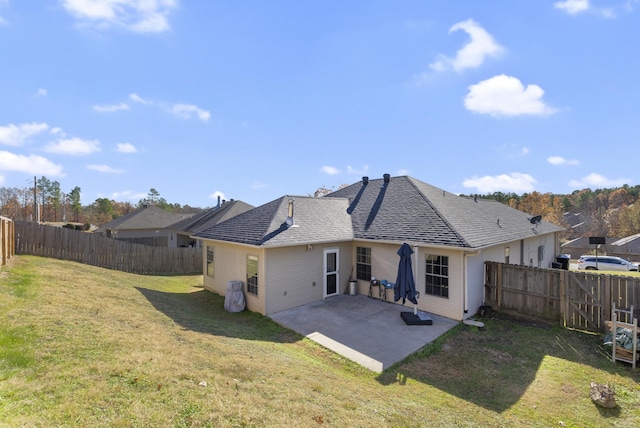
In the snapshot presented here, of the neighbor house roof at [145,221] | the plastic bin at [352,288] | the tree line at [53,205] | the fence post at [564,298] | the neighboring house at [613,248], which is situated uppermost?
the tree line at [53,205]

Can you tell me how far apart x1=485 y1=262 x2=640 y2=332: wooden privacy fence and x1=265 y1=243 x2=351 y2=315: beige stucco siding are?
624 centimetres

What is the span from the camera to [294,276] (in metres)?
11.3

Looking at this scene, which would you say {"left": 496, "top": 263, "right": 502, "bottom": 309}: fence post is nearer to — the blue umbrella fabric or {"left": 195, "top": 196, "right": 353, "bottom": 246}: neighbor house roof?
the blue umbrella fabric

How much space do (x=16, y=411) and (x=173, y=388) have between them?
1.62m

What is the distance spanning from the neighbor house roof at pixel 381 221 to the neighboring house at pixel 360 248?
0.16 feet

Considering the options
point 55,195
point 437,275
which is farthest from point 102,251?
point 55,195

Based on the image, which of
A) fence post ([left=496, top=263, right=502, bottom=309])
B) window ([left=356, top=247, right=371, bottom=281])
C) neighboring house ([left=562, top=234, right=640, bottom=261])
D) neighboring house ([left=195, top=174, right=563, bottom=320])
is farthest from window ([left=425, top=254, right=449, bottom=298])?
neighboring house ([left=562, top=234, right=640, bottom=261])

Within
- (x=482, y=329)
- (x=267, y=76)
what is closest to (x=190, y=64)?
(x=267, y=76)

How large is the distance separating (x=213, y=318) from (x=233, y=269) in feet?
8.53

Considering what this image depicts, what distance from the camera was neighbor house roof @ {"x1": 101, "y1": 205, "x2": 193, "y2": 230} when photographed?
31000mm

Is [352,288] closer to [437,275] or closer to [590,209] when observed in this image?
[437,275]

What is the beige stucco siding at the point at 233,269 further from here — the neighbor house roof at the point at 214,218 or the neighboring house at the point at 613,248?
the neighboring house at the point at 613,248

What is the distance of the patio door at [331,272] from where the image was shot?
1231 cm

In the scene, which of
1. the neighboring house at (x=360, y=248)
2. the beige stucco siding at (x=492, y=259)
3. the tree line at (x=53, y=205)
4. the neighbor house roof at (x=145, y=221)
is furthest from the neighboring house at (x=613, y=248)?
the tree line at (x=53, y=205)
